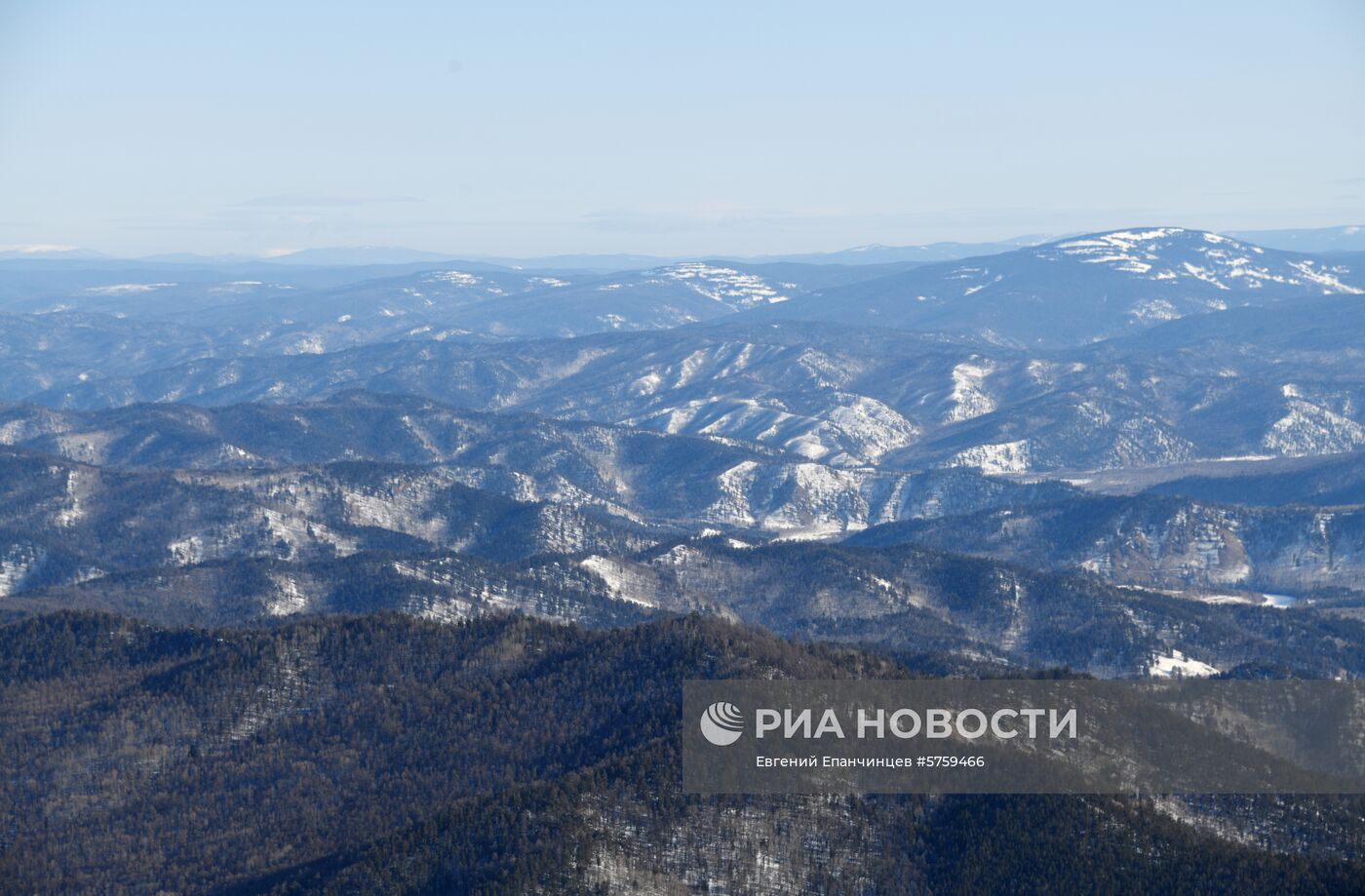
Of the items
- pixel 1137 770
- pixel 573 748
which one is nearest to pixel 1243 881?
pixel 1137 770

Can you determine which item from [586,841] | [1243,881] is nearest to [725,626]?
[586,841]

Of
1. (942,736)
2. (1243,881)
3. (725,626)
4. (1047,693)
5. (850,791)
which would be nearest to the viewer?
(1243,881)

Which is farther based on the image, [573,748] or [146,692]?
[146,692]

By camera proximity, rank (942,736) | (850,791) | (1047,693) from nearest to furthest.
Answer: (850,791) → (942,736) → (1047,693)

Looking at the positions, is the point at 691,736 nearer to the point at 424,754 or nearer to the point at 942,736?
the point at 942,736

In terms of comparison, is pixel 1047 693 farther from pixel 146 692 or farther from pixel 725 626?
pixel 146 692

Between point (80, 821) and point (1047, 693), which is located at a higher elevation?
point (1047, 693)
